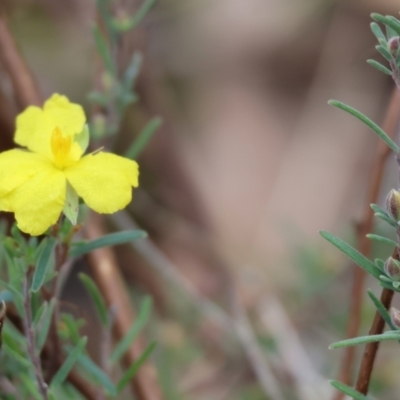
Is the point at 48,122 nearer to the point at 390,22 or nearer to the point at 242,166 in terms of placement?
the point at 390,22

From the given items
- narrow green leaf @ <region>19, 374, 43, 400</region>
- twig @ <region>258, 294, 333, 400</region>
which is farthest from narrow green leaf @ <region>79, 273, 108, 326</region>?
twig @ <region>258, 294, 333, 400</region>

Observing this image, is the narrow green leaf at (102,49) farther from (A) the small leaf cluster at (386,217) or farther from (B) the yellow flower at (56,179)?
(A) the small leaf cluster at (386,217)

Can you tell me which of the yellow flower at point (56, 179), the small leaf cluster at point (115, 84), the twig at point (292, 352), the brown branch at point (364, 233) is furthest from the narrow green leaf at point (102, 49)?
the twig at point (292, 352)

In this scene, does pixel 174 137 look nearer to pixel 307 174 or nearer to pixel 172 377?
pixel 307 174

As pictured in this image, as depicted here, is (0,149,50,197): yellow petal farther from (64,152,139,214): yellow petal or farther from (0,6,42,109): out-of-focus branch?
(0,6,42,109): out-of-focus branch

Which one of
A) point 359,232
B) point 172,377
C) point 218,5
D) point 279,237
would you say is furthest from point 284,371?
point 218,5

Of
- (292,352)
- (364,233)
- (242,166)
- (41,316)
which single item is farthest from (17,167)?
(242,166)

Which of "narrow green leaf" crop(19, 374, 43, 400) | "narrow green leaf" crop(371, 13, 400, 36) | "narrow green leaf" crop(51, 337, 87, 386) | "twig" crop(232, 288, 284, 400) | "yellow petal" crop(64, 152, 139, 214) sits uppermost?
"narrow green leaf" crop(371, 13, 400, 36)
